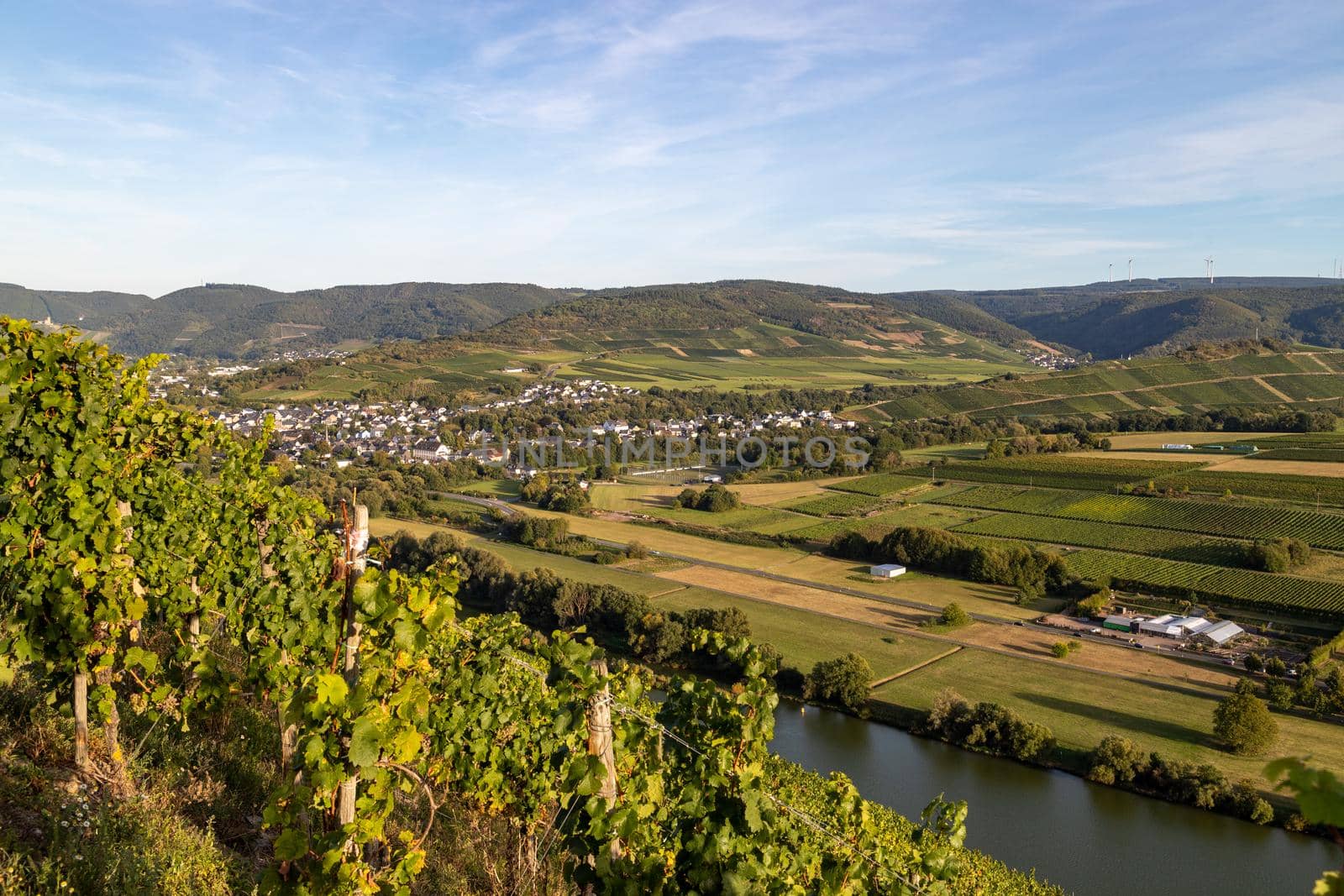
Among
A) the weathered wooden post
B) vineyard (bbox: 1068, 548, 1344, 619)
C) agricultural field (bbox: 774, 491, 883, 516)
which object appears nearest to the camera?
the weathered wooden post

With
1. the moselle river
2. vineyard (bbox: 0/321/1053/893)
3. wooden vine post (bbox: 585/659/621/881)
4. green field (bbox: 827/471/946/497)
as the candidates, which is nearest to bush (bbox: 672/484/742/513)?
green field (bbox: 827/471/946/497)

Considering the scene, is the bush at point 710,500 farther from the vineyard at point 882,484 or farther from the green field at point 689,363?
the green field at point 689,363

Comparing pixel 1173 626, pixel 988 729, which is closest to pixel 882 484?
pixel 1173 626

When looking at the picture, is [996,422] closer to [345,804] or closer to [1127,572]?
[1127,572]

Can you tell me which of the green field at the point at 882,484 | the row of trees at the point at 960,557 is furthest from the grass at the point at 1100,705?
the green field at the point at 882,484

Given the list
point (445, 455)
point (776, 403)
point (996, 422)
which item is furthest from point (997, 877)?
point (776, 403)

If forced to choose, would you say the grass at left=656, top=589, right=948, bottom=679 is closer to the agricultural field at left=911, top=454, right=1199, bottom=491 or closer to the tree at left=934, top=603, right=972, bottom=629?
the tree at left=934, top=603, right=972, bottom=629
